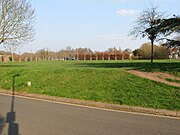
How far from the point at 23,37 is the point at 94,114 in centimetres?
2259

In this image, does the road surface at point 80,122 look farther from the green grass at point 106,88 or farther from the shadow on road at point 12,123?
the green grass at point 106,88

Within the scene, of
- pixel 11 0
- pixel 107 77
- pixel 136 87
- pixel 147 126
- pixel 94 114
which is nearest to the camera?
pixel 147 126

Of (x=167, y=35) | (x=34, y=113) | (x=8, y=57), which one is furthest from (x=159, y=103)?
(x=8, y=57)

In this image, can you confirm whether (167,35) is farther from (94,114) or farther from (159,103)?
(94,114)

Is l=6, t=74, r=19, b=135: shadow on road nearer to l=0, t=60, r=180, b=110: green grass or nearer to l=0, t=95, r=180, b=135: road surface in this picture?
l=0, t=95, r=180, b=135: road surface

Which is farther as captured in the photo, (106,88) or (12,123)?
(106,88)

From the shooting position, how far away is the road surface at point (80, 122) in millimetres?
6867

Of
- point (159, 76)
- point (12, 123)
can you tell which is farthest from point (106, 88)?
point (12, 123)

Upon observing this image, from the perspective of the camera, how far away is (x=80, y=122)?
790 cm

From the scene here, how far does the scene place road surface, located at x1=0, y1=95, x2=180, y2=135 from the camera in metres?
6.87

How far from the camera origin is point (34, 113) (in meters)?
9.29

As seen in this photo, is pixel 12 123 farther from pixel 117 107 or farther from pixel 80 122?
pixel 117 107

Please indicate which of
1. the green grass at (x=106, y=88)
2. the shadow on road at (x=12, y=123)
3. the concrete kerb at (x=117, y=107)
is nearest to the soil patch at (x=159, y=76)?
the green grass at (x=106, y=88)

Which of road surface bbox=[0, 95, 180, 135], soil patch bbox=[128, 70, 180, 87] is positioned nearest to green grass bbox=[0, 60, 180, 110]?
soil patch bbox=[128, 70, 180, 87]
